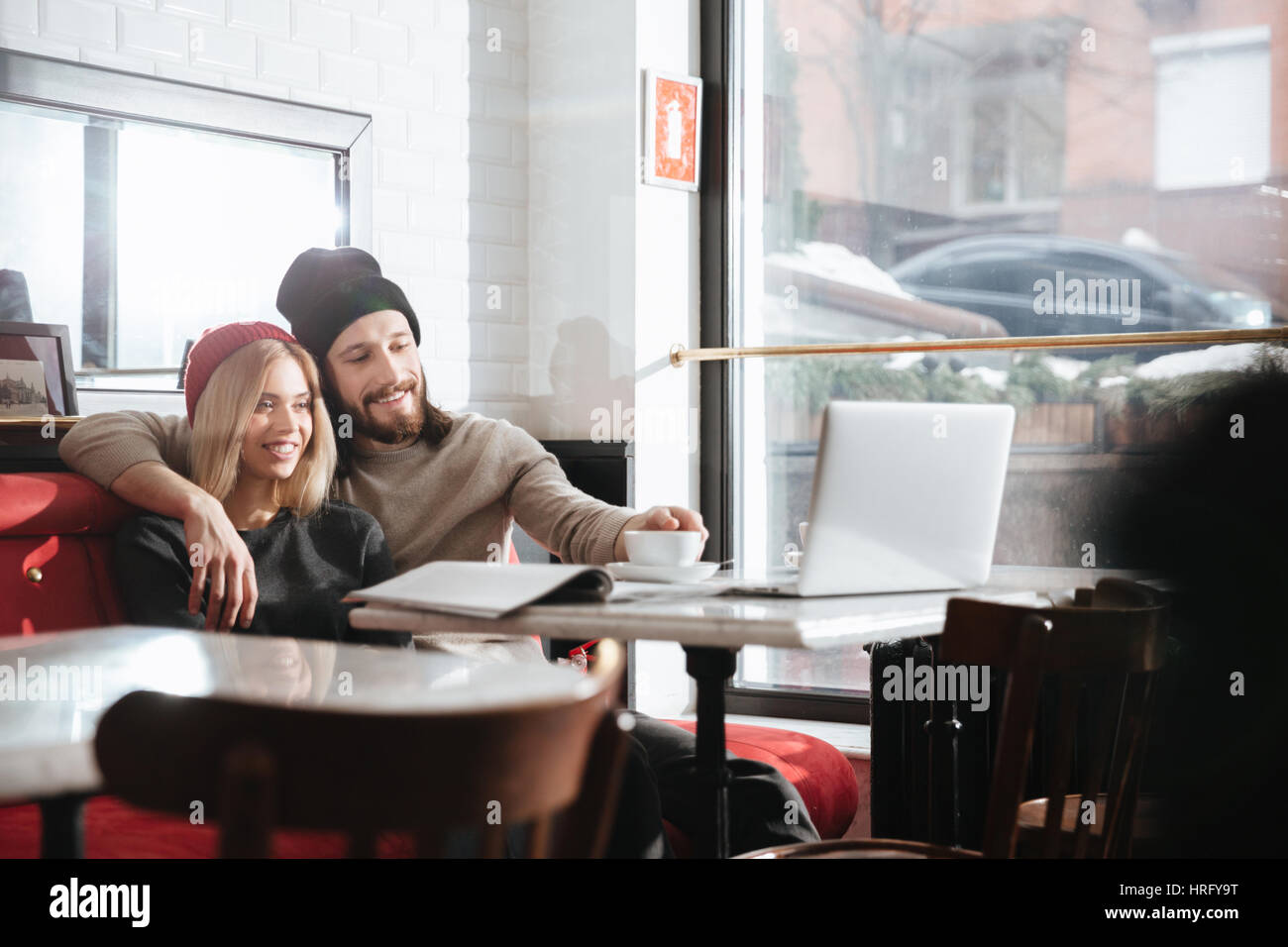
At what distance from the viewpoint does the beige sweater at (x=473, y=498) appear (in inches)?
87.0

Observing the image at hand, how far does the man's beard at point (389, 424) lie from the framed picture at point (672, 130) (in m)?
1.35

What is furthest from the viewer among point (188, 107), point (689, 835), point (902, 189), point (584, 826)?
point (902, 189)

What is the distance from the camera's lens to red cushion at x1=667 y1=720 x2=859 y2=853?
7.20ft

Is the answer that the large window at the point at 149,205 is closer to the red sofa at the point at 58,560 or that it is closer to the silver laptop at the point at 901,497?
the red sofa at the point at 58,560

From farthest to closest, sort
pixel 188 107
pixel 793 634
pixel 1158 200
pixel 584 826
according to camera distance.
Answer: pixel 1158 200
pixel 188 107
pixel 793 634
pixel 584 826

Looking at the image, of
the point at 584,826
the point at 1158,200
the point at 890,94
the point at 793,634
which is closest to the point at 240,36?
the point at 890,94

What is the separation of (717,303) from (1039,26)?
107 cm

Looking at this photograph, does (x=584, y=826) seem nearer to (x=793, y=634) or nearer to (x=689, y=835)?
(x=793, y=634)

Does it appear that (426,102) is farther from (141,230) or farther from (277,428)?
(277,428)

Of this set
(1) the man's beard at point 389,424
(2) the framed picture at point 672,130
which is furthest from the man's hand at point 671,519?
(2) the framed picture at point 672,130

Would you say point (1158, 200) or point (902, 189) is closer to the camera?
point (1158, 200)

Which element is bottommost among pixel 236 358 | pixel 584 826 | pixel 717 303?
pixel 584 826

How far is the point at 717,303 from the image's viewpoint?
362 cm

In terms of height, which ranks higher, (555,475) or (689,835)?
(555,475)
